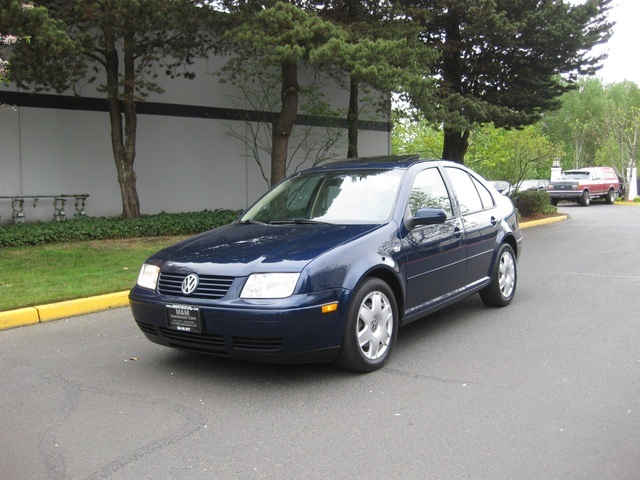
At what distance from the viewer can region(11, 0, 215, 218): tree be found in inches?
436

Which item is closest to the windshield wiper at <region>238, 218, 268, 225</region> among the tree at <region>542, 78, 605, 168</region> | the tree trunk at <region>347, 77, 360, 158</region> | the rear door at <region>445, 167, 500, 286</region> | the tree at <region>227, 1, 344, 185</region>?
the rear door at <region>445, 167, 500, 286</region>

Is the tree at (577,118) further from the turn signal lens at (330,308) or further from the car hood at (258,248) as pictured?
the turn signal lens at (330,308)

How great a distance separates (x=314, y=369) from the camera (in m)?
4.97

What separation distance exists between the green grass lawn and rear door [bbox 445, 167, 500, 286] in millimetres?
4354

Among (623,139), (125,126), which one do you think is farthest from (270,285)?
(623,139)

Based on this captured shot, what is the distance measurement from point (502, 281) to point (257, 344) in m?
3.71

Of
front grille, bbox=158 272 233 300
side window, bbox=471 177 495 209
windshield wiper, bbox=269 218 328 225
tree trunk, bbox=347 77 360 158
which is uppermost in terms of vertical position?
tree trunk, bbox=347 77 360 158

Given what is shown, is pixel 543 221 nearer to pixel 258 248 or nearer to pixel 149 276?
pixel 258 248

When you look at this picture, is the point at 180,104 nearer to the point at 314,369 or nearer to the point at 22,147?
the point at 22,147

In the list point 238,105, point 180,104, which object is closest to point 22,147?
point 180,104

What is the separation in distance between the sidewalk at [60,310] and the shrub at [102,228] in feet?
15.7

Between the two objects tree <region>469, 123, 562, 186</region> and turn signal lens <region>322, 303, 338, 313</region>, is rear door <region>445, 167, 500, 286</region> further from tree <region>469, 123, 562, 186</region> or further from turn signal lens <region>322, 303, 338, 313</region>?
tree <region>469, 123, 562, 186</region>

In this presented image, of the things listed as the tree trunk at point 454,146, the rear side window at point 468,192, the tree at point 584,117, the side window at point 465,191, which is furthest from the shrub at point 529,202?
the tree at point 584,117

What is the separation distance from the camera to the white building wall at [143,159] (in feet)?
46.2
